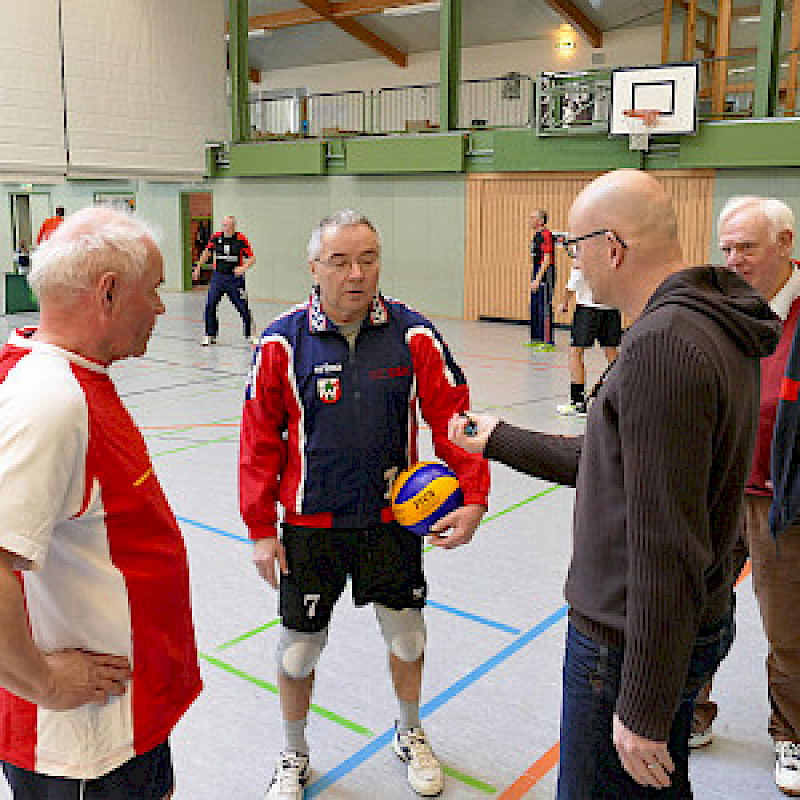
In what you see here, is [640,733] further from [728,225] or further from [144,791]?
[728,225]

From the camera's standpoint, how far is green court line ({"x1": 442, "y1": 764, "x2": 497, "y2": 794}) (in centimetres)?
283

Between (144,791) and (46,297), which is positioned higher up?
(46,297)

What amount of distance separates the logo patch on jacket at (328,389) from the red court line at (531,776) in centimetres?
148

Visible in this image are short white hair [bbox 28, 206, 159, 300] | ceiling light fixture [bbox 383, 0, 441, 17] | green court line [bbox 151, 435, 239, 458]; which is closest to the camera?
short white hair [bbox 28, 206, 159, 300]

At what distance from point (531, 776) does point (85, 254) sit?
7.70 ft

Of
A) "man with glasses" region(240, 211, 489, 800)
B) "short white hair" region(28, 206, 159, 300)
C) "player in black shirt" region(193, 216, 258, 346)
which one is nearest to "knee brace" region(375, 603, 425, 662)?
"man with glasses" region(240, 211, 489, 800)

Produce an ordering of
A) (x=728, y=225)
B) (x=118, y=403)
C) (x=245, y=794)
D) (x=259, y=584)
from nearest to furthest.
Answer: (x=118, y=403) → (x=245, y=794) → (x=728, y=225) → (x=259, y=584)

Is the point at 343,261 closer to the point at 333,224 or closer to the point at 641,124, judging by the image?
the point at 333,224

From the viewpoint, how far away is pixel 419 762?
286 centimetres

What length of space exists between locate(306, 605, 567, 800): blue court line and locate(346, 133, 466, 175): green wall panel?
13.9 meters

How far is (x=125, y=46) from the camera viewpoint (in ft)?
45.9

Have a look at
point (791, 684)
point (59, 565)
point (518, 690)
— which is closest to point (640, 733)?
point (59, 565)

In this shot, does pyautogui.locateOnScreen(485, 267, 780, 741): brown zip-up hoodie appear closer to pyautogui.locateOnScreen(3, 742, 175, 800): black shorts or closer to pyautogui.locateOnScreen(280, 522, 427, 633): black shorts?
pyautogui.locateOnScreen(3, 742, 175, 800): black shorts

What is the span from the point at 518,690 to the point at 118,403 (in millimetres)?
2398
